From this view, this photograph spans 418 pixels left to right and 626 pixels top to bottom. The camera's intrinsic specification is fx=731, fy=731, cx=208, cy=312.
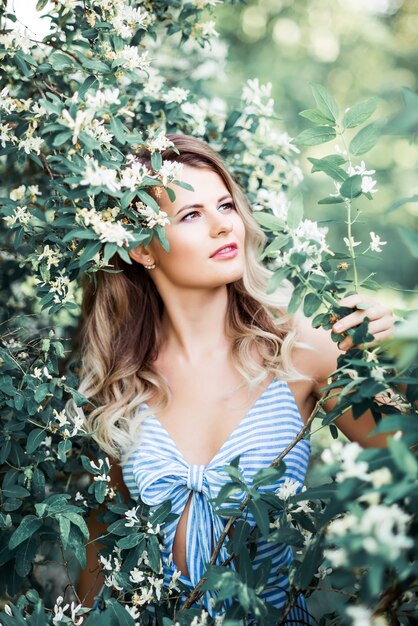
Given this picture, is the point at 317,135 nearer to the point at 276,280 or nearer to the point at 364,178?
the point at 364,178

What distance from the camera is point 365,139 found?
5.02ft

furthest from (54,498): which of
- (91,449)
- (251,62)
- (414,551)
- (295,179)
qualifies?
(251,62)

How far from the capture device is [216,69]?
10.9 feet

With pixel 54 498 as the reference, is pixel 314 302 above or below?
above

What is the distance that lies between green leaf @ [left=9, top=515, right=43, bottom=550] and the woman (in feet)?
1.48

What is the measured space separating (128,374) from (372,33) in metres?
7.29

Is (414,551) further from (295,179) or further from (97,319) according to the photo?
(295,179)

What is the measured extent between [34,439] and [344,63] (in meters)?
7.73

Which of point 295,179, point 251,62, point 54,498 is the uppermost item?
point 295,179

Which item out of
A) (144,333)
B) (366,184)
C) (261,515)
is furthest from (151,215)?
(144,333)

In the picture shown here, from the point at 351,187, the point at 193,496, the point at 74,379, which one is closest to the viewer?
the point at 351,187

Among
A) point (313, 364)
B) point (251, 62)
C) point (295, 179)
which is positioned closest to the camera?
point (313, 364)

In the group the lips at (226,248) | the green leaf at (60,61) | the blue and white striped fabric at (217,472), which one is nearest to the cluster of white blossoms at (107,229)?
the green leaf at (60,61)

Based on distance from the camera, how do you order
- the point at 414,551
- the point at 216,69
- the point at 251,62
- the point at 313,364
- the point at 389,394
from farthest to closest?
the point at 251,62 < the point at 216,69 < the point at 313,364 < the point at 389,394 < the point at 414,551
